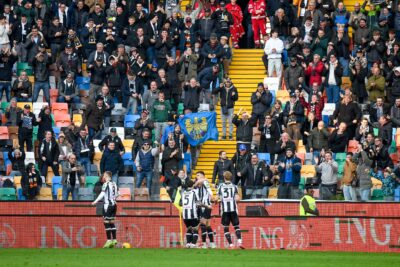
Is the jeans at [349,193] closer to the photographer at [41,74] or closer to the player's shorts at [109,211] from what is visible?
the player's shorts at [109,211]

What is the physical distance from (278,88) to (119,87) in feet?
16.4

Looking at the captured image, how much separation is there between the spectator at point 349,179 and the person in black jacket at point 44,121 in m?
9.28

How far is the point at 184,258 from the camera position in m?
30.3

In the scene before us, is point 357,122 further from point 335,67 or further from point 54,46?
point 54,46

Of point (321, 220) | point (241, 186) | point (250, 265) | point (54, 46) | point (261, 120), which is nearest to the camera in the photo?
point (250, 265)

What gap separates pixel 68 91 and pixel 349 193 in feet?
33.0

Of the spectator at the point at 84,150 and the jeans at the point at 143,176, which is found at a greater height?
the spectator at the point at 84,150

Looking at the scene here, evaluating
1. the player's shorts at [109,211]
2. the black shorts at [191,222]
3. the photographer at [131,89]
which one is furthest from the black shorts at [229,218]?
the photographer at [131,89]

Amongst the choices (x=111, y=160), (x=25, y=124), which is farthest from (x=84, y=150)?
(x=25, y=124)

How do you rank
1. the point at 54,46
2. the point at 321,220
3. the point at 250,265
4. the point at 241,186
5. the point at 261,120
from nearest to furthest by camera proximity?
the point at 250,265 → the point at 321,220 → the point at 241,186 → the point at 261,120 → the point at 54,46

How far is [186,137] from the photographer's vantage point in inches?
1607

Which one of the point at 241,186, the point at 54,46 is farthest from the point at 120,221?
the point at 54,46

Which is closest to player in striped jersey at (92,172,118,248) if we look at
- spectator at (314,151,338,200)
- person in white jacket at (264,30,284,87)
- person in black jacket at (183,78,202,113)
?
spectator at (314,151,338,200)

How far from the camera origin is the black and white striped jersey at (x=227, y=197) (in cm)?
3358
